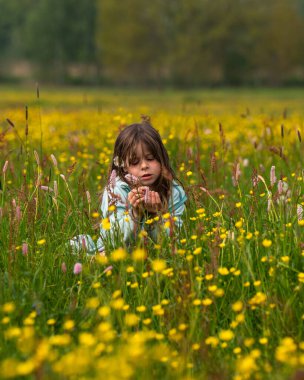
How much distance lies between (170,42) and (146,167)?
56172mm

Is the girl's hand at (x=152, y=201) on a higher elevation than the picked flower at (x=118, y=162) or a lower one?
lower

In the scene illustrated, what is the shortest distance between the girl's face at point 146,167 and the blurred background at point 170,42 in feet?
176

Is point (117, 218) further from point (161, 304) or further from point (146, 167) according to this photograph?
point (161, 304)

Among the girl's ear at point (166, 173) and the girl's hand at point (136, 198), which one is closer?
the girl's hand at point (136, 198)

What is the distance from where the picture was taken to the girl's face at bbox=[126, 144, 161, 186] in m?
4.36

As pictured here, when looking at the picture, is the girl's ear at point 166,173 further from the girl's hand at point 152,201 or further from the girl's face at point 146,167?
the girl's hand at point 152,201

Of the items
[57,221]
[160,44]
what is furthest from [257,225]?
[160,44]

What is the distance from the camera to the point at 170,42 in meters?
59.2

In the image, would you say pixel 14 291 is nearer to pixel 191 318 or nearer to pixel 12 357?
pixel 12 357

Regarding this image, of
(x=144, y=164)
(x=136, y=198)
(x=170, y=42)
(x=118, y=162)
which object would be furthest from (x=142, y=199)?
(x=170, y=42)

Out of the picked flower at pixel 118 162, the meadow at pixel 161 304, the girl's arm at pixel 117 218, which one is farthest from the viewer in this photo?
the picked flower at pixel 118 162

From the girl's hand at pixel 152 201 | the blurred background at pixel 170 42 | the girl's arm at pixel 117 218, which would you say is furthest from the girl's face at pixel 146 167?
the blurred background at pixel 170 42

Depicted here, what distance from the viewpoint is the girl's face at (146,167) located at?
4359mm

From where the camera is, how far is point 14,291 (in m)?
3.17
